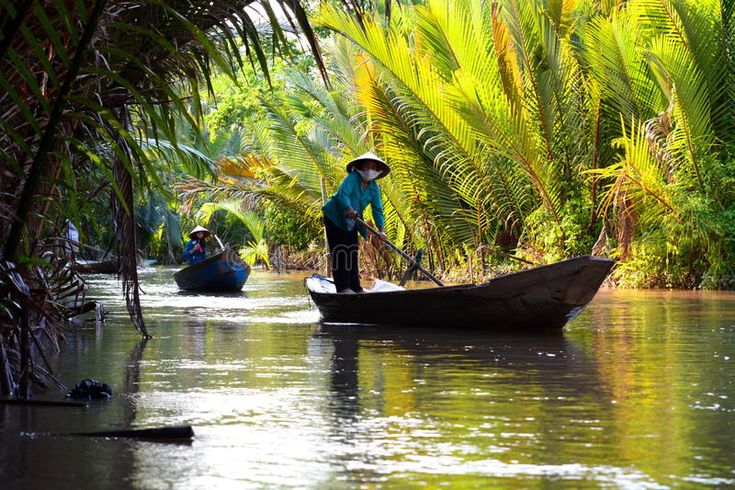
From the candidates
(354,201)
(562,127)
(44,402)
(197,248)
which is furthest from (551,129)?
(44,402)

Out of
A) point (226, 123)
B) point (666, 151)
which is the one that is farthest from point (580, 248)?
point (226, 123)

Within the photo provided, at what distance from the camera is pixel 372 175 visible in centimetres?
1408

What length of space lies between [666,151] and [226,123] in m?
29.5

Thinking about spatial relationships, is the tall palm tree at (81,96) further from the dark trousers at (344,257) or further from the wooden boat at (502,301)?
the dark trousers at (344,257)

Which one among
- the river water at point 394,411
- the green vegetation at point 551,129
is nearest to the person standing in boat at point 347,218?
the river water at point 394,411

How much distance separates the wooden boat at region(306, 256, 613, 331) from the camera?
11688 millimetres

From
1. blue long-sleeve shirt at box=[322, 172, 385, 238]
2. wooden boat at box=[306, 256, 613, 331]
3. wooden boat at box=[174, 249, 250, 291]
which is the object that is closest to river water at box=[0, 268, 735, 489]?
wooden boat at box=[306, 256, 613, 331]

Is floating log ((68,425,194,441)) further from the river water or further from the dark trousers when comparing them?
the dark trousers

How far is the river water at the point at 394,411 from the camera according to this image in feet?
17.2

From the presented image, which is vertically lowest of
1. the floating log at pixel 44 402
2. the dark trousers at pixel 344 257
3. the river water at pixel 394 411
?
the river water at pixel 394 411

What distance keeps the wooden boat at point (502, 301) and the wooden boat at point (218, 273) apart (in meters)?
10.1

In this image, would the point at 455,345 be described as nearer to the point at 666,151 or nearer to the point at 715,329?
the point at 715,329

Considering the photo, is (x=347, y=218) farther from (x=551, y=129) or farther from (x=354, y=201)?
(x=551, y=129)

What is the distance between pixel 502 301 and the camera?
12172mm
